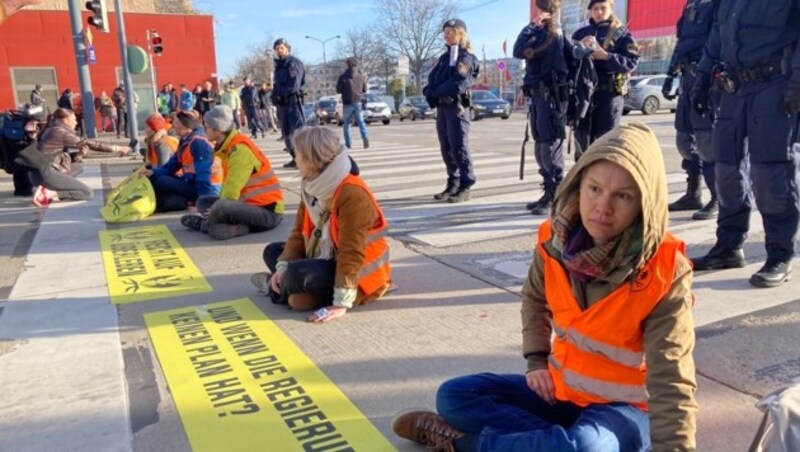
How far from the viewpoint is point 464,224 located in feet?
19.4

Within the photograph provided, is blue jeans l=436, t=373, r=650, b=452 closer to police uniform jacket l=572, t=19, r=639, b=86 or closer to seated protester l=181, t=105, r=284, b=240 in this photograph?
seated protester l=181, t=105, r=284, b=240

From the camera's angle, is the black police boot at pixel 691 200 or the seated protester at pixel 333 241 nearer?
the seated protester at pixel 333 241

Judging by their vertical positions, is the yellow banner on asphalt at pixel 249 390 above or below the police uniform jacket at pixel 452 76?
below

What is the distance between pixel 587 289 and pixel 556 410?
492 millimetres

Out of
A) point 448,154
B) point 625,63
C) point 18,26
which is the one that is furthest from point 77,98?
point 625,63

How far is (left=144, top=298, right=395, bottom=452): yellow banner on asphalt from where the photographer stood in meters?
2.42

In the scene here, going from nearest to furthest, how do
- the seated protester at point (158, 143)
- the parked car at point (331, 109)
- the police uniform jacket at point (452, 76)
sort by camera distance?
1. the police uniform jacket at point (452, 76)
2. the seated protester at point (158, 143)
3. the parked car at point (331, 109)

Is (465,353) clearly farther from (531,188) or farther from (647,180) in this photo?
(531,188)

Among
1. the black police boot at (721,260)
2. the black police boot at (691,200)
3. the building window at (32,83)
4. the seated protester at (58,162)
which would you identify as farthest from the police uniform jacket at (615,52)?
the building window at (32,83)

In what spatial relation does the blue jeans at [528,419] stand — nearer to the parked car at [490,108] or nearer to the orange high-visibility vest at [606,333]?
the orange high-visibility vest at [606,333]

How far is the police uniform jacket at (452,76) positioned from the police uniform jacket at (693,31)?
6.81 feet

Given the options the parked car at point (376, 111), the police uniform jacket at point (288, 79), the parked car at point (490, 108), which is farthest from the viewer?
the parked car at point (376, 111)

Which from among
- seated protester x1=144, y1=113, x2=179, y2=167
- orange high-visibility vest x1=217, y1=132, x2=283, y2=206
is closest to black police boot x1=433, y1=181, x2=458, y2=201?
orange high-visibility vest x1=217, y1=132, x2=283, y2=206

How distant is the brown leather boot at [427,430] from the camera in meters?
2.24
